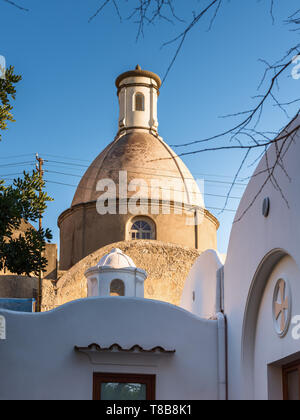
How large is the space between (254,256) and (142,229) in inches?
586

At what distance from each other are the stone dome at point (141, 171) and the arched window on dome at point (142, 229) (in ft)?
3.13

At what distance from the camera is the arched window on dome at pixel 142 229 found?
2498cm

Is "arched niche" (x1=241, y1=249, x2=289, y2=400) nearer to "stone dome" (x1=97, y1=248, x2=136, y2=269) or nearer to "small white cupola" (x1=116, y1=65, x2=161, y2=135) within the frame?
"stone dome" (x1=97, y1=248, x2=136, y2=269)

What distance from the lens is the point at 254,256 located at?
10352 millimetres

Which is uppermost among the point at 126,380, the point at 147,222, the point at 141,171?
the point at 141,171

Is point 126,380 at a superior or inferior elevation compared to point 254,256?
inferior

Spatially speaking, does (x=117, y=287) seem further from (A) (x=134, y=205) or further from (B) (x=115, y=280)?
(A) (x=134, y=205)

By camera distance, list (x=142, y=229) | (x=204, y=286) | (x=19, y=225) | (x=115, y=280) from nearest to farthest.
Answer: (x=19, y=225), (x=204, y=286), (x=115, y=280), (x=142, y=229)

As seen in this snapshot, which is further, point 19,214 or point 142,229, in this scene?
point 142,229

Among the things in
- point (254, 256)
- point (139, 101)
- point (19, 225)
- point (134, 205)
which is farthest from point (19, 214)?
point (139, 101)

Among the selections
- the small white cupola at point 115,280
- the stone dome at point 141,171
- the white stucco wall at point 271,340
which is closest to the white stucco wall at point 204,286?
the small white cupola at point 115,280

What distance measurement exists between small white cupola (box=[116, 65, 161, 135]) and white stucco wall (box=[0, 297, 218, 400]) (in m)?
18.4

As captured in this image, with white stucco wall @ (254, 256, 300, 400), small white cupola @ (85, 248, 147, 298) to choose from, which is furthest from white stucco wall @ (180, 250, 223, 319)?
white stucco wall @ (254, 256, 300, 400)

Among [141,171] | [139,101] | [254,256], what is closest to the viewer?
[254,256]
